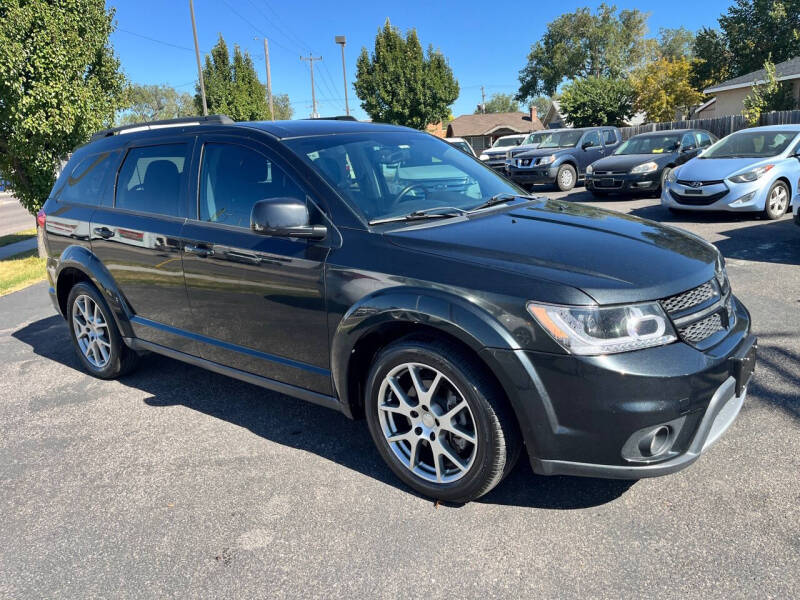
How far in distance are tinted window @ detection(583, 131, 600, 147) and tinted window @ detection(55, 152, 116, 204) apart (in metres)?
15.6

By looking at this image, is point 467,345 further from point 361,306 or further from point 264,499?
point 264,499

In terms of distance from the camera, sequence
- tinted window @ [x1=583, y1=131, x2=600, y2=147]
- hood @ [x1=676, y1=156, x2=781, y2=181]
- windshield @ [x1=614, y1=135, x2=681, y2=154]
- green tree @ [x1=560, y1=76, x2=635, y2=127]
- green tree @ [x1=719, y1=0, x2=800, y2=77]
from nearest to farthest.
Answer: hood @ [x1=676, y1=156, x2=781, y2=181]
windshield @ [x1=614, y1=135, x2=681, y2=154]
tinted window @ [x1=583, y1=131, x2=600, y2=147]
green tree @ [x1=560, y1=76, x2=635, y2=127]
green tree @ [x1=719, y1=0, x2=800, y2=77]

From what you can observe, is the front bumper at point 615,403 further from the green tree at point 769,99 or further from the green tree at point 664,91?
the green tree at point 664,91

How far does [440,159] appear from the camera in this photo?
13.5 ft

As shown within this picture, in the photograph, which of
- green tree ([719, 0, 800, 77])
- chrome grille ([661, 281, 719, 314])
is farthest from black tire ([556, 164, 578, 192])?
green tree ([719, 0, 800, 77])

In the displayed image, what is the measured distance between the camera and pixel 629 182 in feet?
44.5

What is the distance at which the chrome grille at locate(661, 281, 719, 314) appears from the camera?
2619mm

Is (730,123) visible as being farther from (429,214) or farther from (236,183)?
(236,183)

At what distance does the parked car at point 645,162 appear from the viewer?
44.3 feet

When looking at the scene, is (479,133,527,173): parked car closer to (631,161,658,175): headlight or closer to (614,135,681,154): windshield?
(614,135,681,154): windshield

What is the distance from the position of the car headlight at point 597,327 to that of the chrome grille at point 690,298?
6.2 inches

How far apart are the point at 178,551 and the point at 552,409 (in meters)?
1.76

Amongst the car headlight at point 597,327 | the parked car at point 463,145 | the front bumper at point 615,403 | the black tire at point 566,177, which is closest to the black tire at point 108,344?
the parked car at point 463,145

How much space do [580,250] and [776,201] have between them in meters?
9.02
